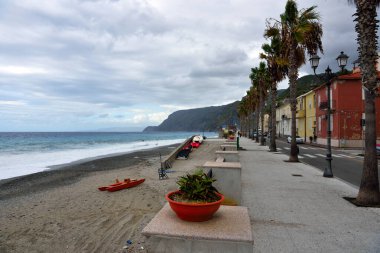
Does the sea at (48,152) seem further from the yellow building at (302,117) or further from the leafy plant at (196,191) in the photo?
the yellow building at (302,117)

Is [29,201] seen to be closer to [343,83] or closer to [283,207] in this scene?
[283,207]

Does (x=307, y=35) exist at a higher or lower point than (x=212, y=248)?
higher

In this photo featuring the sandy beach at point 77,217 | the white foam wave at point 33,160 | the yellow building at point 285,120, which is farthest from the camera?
the yellow building at point 285,120

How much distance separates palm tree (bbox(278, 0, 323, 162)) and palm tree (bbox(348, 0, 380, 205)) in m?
11.2

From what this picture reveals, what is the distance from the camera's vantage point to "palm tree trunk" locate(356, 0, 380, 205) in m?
8.76

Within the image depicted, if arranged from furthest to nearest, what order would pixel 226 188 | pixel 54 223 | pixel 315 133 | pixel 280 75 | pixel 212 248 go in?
1. pixel 315 133
2. pixel 280 75
3. pixel 54 223
4. pixel 226 188
5. pixel 212 248

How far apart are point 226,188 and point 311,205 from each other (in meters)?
3.27

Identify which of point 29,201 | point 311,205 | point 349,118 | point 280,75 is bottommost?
point 29,201

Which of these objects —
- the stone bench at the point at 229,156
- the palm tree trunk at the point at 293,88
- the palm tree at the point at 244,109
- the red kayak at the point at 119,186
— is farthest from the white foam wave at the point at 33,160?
the palm tree at the point at 244,109

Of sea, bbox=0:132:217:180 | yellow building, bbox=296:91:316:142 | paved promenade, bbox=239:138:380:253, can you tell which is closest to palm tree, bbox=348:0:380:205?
paved promenade, bbox=239:138:380:253

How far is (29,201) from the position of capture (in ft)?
42.7

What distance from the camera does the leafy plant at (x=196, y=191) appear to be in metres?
4.04

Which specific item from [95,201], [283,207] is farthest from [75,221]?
[283,207]

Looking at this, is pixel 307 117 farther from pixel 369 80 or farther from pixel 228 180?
pixel 228 180
